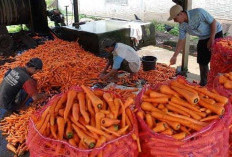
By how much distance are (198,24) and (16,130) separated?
13.8ft

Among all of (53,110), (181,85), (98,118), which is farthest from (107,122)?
(181,85)

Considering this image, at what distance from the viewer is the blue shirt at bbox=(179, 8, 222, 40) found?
17.7 ft

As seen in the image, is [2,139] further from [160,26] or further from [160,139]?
[160,26]

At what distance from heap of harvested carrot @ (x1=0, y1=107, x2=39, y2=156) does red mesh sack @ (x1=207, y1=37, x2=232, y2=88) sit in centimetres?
344

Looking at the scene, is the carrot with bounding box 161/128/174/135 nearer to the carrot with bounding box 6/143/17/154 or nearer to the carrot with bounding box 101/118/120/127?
the carrot with bounding box 101/118/120/127

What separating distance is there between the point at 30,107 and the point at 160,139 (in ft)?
11.2

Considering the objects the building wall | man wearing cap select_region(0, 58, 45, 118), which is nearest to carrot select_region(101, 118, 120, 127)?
man wearing cap select_region(0, 58, 45, 118)

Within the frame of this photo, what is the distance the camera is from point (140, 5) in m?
15.5

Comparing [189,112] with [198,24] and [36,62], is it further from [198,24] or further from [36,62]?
[198,24]

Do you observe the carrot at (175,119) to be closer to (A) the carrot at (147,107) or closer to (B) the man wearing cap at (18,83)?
(A) the carrot at (147,107)

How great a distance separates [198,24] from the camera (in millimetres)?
5480

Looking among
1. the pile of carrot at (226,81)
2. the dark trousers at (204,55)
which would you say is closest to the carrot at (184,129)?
the pile of carrot at (226,81)

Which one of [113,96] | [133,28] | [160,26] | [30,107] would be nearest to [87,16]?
[160,26]

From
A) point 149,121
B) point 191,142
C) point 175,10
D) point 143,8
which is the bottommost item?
point 191,142
